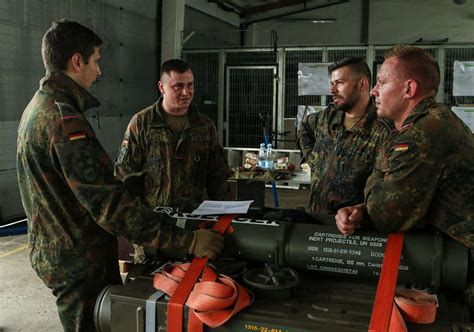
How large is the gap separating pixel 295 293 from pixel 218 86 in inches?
253

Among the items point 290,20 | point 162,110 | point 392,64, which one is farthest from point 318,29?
point 392,64

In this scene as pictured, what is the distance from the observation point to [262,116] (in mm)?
7152

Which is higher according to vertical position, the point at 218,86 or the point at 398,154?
the point at 218,86

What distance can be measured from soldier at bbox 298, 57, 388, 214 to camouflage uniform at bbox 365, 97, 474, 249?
36.2 inches

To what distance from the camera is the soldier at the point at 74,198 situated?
58.6 inches

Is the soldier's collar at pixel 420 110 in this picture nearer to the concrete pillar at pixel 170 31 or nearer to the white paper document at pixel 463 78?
the white paper document at pixel 463 78

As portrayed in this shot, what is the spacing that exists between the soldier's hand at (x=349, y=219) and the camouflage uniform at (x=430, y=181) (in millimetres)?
37

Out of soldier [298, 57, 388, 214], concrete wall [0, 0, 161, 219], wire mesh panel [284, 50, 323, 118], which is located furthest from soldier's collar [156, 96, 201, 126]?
wire mesh panel [284, 50, 323, 118]

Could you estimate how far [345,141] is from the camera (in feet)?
7.97

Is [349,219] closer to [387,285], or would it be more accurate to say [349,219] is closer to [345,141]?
[387,285]

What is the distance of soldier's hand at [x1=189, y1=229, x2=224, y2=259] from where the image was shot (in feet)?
4.66

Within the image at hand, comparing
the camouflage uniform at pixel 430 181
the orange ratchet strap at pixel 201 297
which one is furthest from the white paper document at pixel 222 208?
the camouflage uniform at pixel 430 181

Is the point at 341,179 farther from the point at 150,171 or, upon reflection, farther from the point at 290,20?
the point at 290,20

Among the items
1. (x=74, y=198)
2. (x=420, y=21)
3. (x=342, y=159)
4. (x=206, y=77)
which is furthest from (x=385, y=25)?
(x=74, y=198)
